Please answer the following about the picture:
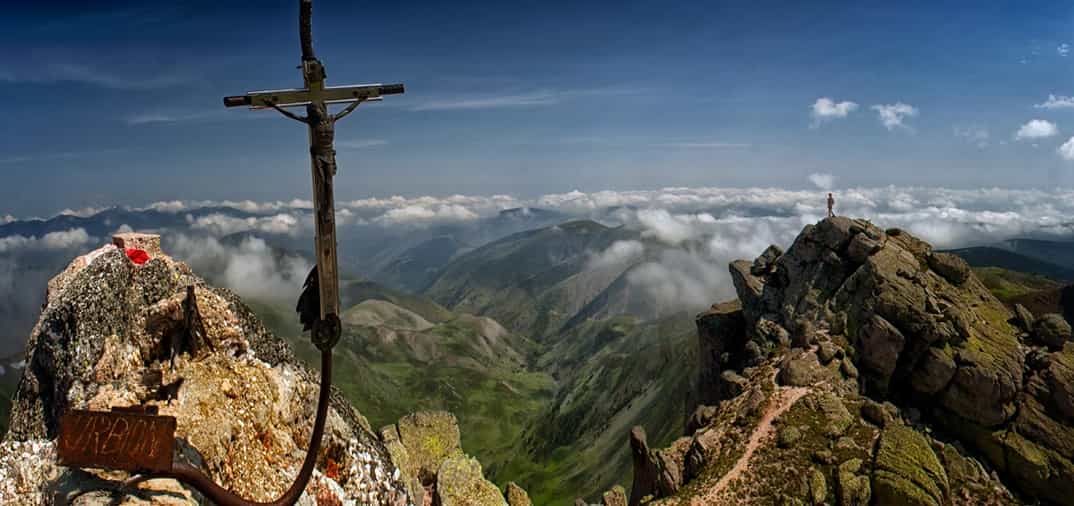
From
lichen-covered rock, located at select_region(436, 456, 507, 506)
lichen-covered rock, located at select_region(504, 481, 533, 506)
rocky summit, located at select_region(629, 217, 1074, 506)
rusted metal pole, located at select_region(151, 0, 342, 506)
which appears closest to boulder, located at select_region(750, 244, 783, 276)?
rocky summit, located at select_region(629, 217, 1074, 506)

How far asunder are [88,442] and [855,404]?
235 ft

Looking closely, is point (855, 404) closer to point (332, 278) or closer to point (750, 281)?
point (750, 281)

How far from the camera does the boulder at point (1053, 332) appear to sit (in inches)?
2781

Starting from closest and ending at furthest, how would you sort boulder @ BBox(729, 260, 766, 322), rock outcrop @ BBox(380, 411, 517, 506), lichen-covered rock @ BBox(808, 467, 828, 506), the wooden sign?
1. the wooden sign
2. rock outcrop @ BBox(380, 411, 517, 506)
3. lichen-covered rock @ BBox(808, 467, 828, 506)
4. boulder @ BBox(729, 260, 766, 322)

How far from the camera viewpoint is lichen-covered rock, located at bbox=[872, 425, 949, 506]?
1991 inches

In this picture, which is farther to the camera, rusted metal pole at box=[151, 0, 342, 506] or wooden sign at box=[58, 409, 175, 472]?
wooden sign at box=[58, 409, 175, 472]

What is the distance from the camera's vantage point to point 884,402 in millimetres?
67188

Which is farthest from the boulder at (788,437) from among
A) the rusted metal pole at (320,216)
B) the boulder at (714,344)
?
the rusted metal pole at (320,216)

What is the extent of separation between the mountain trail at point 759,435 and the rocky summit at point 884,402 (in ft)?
0.55

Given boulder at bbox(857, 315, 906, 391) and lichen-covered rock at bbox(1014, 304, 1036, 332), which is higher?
lichen-covered rock at bbox(1014, 304, 1036, 332)

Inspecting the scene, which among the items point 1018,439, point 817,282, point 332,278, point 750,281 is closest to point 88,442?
point 332,278

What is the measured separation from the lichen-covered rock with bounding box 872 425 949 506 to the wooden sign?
59.4 m

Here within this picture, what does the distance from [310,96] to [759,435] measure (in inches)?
2477

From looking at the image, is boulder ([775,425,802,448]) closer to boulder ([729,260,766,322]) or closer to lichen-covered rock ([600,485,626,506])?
lichen-covered rock ([600,485,626,506])
